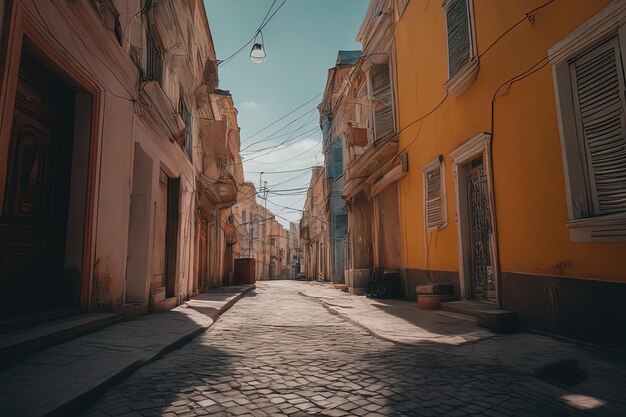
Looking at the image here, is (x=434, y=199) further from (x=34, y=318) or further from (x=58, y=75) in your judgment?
(x=34, y=318)

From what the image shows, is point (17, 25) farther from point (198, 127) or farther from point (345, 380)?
point (198, 127)

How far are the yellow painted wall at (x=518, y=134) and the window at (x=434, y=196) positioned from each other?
0.22m

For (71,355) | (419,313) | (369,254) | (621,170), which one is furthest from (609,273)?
(369,254)

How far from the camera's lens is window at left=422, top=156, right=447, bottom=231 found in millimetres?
8539

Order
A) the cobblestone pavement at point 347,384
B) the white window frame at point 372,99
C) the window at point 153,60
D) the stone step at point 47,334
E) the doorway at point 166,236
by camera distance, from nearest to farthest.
Answer: the cobblestone pavement at point 347,384 → the stone step at point 47,334 → the window at point 153,60 → the doorway at point 166,236 → the white window frame at point 372,99

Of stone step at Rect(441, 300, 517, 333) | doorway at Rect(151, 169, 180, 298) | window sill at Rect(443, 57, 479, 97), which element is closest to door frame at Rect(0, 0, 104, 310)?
doorway at Rect(151, 169, 180, 298)

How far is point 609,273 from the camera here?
13.5 ft

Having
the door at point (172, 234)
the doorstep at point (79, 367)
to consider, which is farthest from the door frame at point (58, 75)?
the door at point (172, 234)

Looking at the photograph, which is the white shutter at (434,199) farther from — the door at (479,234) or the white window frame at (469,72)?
the white window frame at (469,72)

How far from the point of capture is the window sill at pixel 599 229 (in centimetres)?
394

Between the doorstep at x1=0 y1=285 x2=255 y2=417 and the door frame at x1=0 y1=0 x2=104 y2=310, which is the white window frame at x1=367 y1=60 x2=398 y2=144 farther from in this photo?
the doorstep at x1=0 y1=285 x2=255 y2=417

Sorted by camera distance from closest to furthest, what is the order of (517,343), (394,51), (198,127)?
(517,343) < (394,51) < (198,127)

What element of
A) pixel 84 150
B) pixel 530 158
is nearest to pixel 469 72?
pixel 530 158

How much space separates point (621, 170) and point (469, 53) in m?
4.01
